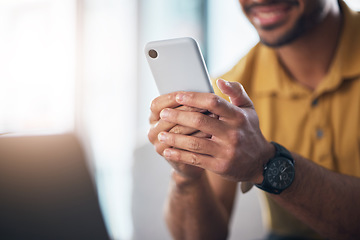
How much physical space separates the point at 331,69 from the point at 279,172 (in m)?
0.61

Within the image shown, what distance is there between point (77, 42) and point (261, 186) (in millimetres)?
2756

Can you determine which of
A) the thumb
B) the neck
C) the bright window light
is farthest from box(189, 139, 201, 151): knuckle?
the bright window light

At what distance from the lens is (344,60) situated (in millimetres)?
1206

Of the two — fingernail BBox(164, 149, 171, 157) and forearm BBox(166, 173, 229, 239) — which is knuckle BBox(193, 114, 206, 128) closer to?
fingernail BBox(164, 149, 171, 157)

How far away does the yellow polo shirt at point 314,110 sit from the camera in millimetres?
1150

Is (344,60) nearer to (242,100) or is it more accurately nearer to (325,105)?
(325,105)

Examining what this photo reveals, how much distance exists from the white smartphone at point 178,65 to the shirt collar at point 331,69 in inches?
23.5

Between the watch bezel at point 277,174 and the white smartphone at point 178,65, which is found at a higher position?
the white smartphone at point 178,65

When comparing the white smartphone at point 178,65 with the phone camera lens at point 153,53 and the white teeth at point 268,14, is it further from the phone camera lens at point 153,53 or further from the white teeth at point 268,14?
the white teeth at point 268,14

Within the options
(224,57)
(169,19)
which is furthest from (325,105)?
(169,19)

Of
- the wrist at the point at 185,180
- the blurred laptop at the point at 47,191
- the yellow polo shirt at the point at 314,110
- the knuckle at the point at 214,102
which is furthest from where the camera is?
the yellow polo shirt at the point at 314,110

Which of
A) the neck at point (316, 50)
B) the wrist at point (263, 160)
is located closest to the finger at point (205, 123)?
the wrist at point (263, 160)

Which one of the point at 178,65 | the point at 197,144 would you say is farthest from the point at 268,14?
the point at 197,144

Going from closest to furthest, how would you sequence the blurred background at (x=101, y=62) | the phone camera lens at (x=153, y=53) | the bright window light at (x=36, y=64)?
the phone camera lens at (x=153, y=53), the bright window light at (x=36, y=64), the blurred background at (x=101, y=62)
